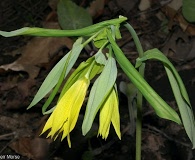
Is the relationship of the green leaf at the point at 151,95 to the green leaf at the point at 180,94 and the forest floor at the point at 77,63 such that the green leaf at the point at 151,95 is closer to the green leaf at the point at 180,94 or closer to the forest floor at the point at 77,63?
the green leaf at the point at 180,94

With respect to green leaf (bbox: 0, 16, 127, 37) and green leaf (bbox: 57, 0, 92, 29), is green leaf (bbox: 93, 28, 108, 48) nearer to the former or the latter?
green leaf (bbox: 0, 16, 127, 37)

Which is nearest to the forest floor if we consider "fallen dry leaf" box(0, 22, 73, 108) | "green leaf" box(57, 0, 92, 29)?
"fallen dry leaf" box(0, 22, 73, 108)

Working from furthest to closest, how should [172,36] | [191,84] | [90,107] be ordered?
[172,36] → [191,84] → [90,107]

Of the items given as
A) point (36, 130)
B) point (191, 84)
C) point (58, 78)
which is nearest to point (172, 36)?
point (191, 84)

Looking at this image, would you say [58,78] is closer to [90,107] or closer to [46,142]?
[90,107]

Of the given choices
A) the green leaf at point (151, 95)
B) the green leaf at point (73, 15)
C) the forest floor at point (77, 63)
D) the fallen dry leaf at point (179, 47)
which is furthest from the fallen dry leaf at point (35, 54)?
the green leaf at point (151, 95)

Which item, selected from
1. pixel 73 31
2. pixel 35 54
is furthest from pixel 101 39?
pixel 35 54
